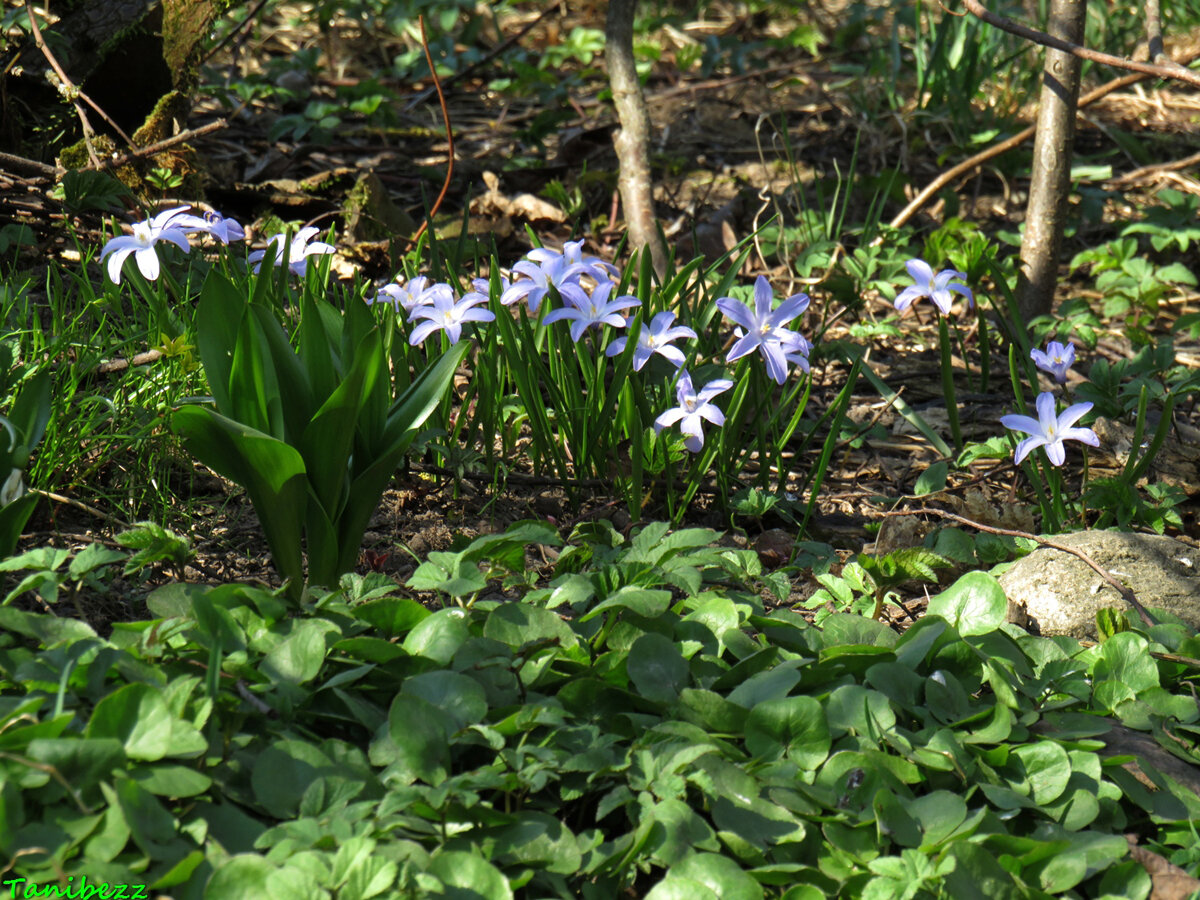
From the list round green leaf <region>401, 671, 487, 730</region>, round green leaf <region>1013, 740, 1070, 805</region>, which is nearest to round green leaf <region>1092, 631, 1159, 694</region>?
round green leaf <region>1013, 740, 1070, 805</region>

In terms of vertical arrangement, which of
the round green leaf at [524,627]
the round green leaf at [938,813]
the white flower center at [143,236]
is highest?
the white flower center at [143,236]

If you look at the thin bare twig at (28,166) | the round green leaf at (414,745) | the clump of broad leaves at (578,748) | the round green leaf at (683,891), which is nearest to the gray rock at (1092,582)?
the clump of broad leaves at (578,748)

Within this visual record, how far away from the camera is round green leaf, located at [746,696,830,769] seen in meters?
1.32

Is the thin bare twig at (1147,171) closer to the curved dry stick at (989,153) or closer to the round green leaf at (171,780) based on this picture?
the curved dry stick at (989,153)

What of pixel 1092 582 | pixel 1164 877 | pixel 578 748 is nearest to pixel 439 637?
pixel 578 748

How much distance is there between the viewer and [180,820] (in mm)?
1090

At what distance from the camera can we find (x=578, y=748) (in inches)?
50.9

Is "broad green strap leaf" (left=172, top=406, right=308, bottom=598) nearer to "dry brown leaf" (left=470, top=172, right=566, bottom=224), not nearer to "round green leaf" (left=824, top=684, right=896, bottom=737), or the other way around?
"round green leaf" (left=824, top=684, right=896, bottom=737)

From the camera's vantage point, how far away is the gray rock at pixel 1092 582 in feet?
6.19

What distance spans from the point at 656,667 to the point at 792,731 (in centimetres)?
20

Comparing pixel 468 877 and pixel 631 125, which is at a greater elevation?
pixel 631 125

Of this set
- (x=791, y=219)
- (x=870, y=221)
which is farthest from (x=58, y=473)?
(x=791, y=219)

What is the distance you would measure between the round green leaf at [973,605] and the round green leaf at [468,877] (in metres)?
0.85

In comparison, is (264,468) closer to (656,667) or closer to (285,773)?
(285,773)
